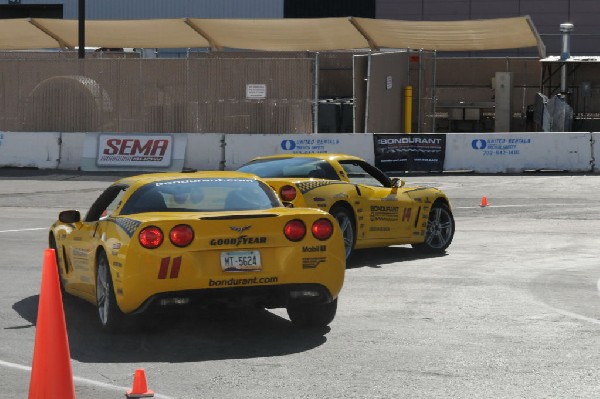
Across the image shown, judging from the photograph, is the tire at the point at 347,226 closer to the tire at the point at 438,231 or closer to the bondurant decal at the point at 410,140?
the tire at the point at 438,231

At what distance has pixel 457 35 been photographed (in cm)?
4512

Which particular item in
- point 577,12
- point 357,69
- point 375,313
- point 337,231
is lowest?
point 375,313

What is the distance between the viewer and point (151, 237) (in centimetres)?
981

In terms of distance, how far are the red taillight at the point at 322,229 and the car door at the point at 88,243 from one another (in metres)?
1.76

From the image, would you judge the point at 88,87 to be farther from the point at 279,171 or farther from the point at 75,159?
the point at 279,171

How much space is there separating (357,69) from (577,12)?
28.8 m

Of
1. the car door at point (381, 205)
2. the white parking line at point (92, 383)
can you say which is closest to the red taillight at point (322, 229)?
the white parking line at point (92, 383)

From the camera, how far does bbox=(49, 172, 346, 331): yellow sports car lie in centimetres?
978

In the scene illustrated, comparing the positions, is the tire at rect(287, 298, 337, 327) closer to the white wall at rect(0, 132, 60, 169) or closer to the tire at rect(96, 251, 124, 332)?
the tire at rect(96, 251, 124, 332)

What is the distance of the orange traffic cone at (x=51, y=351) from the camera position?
276 inches

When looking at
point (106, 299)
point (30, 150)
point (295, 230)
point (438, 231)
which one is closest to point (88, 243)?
point (106, 299)

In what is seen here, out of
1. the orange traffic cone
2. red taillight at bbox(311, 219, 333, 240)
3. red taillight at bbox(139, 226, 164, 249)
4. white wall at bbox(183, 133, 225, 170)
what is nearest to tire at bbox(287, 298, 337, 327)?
red taillight at bbox(311, 219, 333, 240)

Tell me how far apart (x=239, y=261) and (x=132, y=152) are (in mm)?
24294

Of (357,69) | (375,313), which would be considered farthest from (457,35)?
(375,313)
